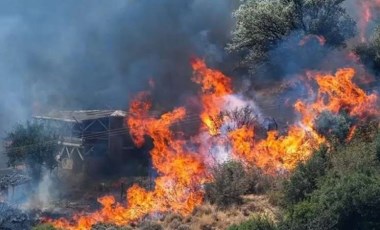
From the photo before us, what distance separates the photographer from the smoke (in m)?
39.9

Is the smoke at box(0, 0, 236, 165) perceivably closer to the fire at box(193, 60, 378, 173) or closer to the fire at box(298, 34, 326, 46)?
the fire at box(298, 34, 326, 46)

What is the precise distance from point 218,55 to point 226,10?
14.8 feet

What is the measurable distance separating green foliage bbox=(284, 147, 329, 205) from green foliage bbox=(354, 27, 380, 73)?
420 inches

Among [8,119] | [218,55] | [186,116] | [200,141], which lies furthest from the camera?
[218,55]

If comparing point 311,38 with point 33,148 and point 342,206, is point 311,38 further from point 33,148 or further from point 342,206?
point 33,148

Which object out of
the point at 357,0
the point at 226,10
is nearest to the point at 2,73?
the point at 226,10

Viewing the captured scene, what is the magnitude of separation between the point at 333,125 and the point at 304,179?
4.75 m

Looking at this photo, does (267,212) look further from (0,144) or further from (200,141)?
(0,144)

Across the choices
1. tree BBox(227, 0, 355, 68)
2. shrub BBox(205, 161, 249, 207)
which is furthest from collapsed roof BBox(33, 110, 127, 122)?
shrub BBox(205, 161, 249, 207)

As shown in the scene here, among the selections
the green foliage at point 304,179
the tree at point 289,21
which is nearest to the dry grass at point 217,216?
the green foliage at point 304,179

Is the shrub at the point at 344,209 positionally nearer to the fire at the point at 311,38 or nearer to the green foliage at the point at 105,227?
the green foliage at the point at 105,227

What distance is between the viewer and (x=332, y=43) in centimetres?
3534

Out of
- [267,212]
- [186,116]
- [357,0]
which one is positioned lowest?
[267,212]

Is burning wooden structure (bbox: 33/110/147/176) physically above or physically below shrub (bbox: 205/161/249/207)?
above
